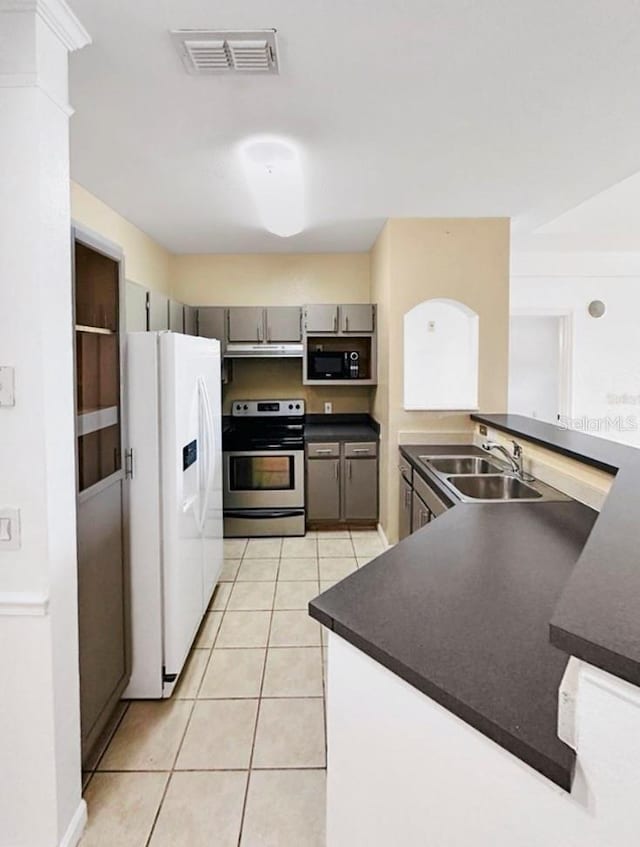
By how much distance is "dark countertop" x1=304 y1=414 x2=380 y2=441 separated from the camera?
4.51 metres

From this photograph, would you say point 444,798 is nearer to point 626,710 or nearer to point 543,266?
point 626,710

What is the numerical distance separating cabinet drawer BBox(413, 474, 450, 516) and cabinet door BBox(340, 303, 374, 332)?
186 cm

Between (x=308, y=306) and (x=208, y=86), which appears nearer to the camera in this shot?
(x=208, y=86)

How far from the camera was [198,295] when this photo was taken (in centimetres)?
514

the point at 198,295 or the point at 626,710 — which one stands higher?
the point at 198,295

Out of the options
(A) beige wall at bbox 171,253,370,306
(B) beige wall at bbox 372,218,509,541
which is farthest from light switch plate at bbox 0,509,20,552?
(A) beige wall at bbox 171,253,370,306

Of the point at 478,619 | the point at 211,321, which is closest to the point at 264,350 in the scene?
the point at 211,321

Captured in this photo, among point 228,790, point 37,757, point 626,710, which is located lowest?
point 228,790

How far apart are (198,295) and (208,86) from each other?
10.4ft

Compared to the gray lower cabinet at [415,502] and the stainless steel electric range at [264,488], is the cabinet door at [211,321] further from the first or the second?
the gray lower cabinet at [415,502]

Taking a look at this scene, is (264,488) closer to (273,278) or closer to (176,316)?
(176,316)

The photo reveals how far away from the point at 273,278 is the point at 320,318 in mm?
780

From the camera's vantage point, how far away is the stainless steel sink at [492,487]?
268 centimetres

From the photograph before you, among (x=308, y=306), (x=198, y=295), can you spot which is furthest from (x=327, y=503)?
(x=198, y=295)
